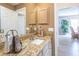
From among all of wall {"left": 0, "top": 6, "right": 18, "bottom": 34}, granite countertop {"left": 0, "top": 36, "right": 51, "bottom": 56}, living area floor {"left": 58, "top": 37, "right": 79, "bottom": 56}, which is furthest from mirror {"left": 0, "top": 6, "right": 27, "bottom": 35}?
living area floor {"left": 58, "top": 37, "right": 79, "bottom": 56}

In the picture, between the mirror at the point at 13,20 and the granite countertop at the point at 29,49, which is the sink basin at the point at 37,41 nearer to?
the granite countertop at the point at 29,49

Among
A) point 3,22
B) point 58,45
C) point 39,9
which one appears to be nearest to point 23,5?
point 39,9

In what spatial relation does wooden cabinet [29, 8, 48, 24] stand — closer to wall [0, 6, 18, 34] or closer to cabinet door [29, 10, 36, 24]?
cabinet door [29, 10, 36, 24]

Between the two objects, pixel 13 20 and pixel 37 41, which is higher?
pixel 13 20

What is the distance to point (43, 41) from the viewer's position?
191 cm

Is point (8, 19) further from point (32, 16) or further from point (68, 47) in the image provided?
point (68, 47)

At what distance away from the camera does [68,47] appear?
1878 millimetres

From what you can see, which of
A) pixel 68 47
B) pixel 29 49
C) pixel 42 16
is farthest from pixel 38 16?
pixel 68 47

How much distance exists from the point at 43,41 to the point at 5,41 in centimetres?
48

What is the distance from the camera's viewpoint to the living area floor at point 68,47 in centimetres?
186

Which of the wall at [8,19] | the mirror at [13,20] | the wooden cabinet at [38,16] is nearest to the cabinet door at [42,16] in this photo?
the wooden cabinet at [38,16]

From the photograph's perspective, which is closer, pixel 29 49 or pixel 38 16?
pixel 29 49

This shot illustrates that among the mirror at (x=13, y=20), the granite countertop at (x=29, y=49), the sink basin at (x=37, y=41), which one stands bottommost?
the granite countertop at (x=29, y=49)

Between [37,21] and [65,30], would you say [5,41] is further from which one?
[65,30]
